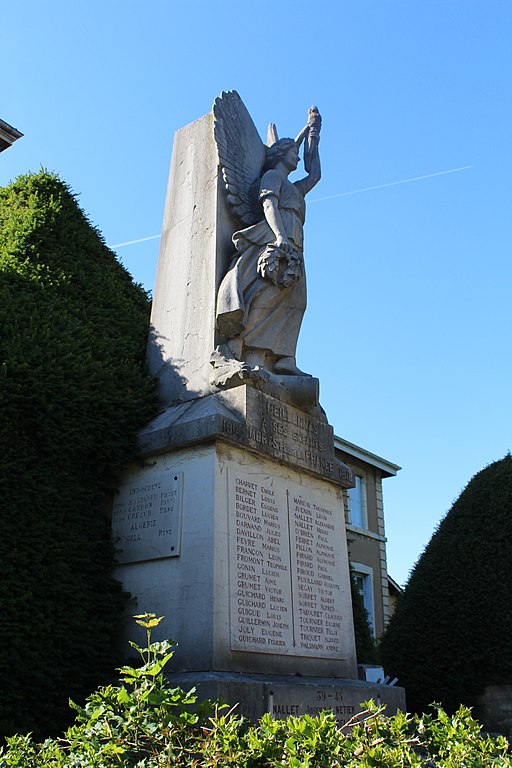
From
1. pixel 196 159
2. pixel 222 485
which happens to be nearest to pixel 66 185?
pixel 196 159

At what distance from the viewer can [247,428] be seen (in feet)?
21.6

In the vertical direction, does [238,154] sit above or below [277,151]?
below

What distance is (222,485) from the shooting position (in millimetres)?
6289

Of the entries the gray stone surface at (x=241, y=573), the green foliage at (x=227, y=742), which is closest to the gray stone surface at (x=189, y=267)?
the gray stone surface at (x=241, y=573)

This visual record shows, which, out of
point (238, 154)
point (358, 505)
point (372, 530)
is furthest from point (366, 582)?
point (238, 154)

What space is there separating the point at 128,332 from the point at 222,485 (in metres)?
2.38

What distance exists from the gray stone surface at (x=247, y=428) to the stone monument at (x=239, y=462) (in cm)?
2

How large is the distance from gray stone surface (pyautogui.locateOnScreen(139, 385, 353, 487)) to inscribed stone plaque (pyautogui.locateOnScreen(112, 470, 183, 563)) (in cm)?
31

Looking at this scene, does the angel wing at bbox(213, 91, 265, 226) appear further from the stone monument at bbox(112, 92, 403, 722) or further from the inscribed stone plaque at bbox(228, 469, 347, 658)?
the inscribed stone plaque at bbox(228, 469, 347, 658)

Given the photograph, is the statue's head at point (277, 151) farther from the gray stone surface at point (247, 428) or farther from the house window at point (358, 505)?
the house window at point (358, 505)

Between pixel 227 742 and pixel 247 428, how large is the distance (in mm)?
3476

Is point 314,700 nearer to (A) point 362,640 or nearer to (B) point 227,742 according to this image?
(B) point 227,742

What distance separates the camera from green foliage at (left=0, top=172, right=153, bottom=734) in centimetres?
549

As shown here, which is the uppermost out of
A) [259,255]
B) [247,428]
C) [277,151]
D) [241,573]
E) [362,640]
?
[277,151]
